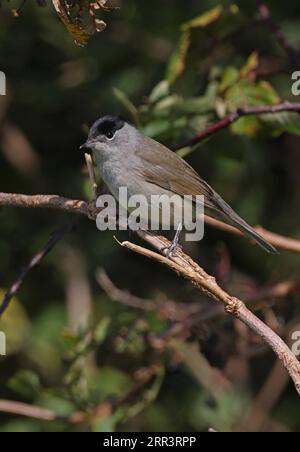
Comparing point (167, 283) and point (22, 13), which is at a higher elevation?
point (22, 13)

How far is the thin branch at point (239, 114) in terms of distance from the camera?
124 inches

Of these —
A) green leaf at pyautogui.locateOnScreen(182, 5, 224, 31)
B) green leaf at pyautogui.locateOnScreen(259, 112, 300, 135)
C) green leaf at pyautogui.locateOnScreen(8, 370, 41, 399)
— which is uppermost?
green leaf at pyautogui.locateOnScreen(182, 5, 224, 31)

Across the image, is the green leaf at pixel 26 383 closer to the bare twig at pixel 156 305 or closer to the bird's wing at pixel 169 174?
the bare twig at pixel 156 305

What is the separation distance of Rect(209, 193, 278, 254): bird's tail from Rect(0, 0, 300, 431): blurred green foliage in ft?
1.03

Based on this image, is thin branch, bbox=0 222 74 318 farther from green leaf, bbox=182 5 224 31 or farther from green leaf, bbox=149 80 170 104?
green leaf, bbox=182 5 224 31

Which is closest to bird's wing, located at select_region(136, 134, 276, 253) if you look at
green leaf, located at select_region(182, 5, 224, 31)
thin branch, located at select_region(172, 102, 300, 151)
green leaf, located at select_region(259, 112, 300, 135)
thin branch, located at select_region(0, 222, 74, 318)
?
thin branch, located at select_region(172, 102, 300, 151)

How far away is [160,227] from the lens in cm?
382

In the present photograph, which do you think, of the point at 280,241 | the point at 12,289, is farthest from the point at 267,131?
the point at 12,289

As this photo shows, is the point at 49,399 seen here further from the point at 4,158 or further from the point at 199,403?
the point at 4,158

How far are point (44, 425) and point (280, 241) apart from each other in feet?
4.86

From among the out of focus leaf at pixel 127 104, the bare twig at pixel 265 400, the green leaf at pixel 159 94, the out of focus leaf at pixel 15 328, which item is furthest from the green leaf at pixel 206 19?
the bare twig at pixel 265 400

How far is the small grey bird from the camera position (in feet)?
11.6

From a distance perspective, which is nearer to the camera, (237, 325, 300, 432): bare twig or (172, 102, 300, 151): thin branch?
(172, 102, 300, 151): thin branch

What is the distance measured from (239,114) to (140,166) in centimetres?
70
